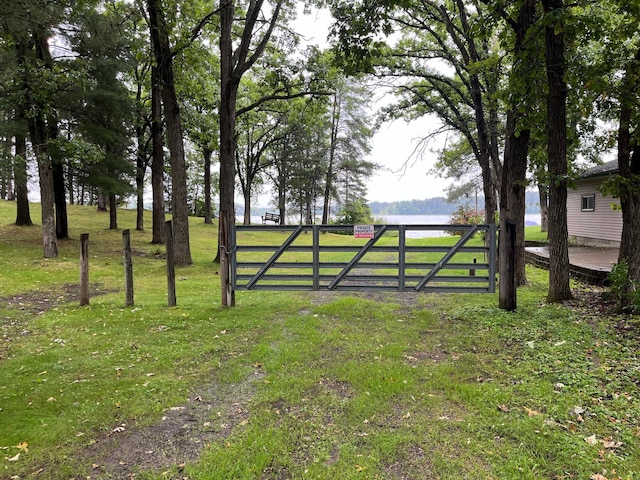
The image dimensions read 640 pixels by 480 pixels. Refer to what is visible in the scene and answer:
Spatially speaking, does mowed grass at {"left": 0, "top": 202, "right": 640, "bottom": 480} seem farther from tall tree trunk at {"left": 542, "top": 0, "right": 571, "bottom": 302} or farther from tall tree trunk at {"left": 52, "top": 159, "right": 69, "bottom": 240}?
tall tree trunk at {"left": 52, "top": 159, "right": 69, "bottom": 240}

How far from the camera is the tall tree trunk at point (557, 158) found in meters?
6.16

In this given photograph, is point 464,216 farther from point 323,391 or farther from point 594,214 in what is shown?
point 323,391

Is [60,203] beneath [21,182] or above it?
beneath

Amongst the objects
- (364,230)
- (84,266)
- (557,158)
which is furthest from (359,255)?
(84,266)

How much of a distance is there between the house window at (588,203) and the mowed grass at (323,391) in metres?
13.3

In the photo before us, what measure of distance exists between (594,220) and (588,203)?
1025mm

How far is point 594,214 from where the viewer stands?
663 inches

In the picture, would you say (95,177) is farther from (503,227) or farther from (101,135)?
(503,227)

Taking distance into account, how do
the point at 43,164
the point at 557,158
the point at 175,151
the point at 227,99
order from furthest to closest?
the point at 175,151 < the point at 227,99 < the point at 43,164 < the point at 557,158

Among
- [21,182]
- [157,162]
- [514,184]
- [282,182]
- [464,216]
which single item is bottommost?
[464,216]

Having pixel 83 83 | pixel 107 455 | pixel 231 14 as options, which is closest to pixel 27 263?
pixel 83 83

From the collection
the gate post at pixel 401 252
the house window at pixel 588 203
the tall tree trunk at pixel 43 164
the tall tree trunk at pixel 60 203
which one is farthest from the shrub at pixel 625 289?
the tall tree trunk at pixel 60 203

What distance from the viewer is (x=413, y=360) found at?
4.38m

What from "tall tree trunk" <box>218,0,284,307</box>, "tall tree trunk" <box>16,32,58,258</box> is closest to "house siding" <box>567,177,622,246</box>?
"tall tree trunk" <box>218,0,284,307</box>
